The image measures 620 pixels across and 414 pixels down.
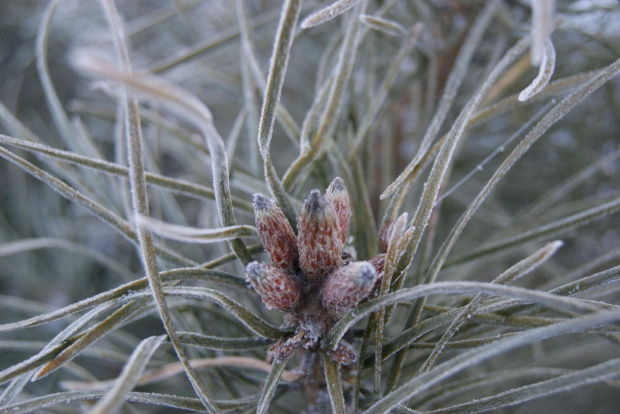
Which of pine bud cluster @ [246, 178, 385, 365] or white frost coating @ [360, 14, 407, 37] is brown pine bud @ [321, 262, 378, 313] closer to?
pine bud cluster @ [246, 178, 385, 365]

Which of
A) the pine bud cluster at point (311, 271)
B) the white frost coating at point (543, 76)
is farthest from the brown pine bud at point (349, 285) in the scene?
the white frost coating at point (543, 76)

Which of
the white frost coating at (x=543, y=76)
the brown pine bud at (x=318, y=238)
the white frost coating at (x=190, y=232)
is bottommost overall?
the white frost coating at (x=190, y=232)

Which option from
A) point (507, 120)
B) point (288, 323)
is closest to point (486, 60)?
point (507, 120)

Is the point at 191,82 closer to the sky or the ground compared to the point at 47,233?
closer to the sky

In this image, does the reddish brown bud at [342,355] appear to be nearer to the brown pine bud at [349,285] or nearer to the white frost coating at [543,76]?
the brown pine bud at [349,285]

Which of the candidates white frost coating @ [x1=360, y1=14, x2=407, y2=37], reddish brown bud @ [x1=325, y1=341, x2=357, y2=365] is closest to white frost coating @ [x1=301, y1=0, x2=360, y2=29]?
white frost coating @ [x1=360, y1=14, x2=407, y2=37]

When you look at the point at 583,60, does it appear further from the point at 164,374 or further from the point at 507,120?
the point at 164,374
